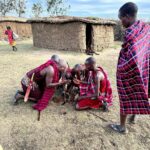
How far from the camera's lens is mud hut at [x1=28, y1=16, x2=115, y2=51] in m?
10.9

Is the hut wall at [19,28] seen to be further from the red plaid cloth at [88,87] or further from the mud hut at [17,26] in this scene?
the red plaid cloth at [88,87]

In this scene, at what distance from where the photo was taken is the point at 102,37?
1199cm

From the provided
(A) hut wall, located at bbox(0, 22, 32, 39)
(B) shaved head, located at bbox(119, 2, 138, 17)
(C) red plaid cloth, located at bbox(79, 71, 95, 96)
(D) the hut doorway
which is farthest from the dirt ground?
(A) hut wall, located at bbox(0, 22, 32, 39)

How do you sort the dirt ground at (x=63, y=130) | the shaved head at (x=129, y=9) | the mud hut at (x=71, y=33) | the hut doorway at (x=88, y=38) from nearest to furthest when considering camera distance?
the shaved head at (x=129, y=9)
the dirt ground at (x=63, y=130)
the mud hut at (x=71, y=33)
the hut doorway at (x=88, y=38)

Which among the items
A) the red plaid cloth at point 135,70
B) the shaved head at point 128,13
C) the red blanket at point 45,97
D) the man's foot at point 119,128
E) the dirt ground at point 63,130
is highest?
the shaved head at point 128,13

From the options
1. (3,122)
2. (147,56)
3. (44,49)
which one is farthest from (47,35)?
(147,56)

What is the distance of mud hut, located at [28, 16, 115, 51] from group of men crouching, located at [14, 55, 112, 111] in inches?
254

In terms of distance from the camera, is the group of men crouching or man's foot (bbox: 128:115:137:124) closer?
man's foot (bbox: 128:115:137:124)

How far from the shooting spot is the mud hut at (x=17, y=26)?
58.6 ft

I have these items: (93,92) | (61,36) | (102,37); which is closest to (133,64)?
(93,92)

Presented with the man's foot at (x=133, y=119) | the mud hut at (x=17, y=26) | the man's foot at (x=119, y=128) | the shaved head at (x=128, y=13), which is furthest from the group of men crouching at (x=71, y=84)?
the mud hut at (x=17, y=26)

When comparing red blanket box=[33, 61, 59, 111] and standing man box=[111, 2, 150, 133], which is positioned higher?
standing man box=[111, 2, 150, 133]

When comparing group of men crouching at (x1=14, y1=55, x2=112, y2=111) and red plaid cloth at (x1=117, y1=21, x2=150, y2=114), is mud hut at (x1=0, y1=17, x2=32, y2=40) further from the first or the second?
red plaid cloth at (x1=117, y1=21, x2=150, y2=114)

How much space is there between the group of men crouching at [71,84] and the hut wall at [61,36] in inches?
255
